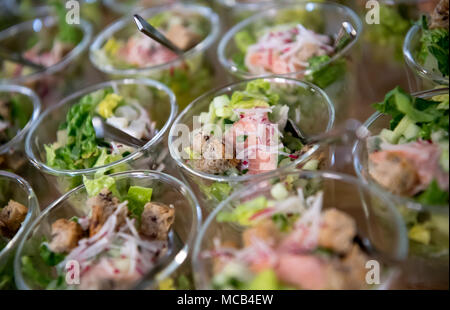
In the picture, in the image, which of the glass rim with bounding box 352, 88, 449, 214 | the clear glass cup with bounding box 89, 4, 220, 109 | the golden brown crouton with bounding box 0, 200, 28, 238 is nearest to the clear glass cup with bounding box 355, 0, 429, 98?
the glass rim with bounding box 352, 88, 449, 214

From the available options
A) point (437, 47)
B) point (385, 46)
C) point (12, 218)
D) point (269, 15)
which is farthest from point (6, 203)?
point (385, 46)

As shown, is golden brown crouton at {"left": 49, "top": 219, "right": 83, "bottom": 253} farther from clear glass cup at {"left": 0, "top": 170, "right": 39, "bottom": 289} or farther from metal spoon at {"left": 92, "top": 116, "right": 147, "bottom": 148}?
metal spoon at {"left": 92, "top": 116, "right": 147, "bottom": 148}

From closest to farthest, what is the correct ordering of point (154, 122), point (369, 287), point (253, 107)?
point (369, 287) → point (253, 107) → point (154, 122)

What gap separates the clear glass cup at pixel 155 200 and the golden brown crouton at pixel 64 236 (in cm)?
7

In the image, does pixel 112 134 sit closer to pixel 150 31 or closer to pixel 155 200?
pixel 155 200

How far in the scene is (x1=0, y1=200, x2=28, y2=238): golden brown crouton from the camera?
1.52m

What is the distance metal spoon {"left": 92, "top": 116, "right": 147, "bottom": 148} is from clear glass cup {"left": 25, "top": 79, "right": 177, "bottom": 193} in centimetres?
7

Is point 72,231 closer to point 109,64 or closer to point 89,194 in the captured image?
point 89,194

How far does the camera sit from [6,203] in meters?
1.59

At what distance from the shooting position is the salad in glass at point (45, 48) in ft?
7.67

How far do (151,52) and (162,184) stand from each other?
3.24ft

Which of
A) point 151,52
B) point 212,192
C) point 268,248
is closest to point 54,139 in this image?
point 151,52

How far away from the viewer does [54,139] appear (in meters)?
1.90

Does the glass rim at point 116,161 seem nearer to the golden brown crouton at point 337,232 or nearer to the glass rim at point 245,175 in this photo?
the glass rim at point 245,175
